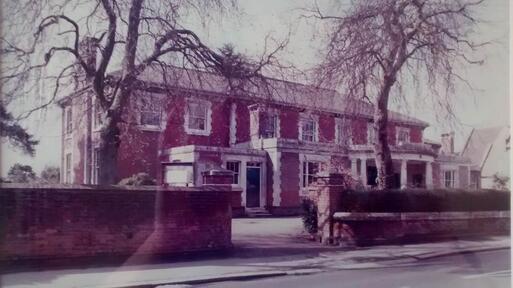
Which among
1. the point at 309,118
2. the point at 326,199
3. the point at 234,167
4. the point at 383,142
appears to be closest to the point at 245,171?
the point at 234,167

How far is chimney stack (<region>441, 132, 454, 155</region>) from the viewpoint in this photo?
3285 millimetres

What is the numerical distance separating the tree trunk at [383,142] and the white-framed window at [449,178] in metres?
0.36

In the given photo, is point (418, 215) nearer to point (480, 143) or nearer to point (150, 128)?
point (480, 143)

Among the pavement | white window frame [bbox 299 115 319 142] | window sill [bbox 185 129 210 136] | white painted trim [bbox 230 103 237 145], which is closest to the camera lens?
the pavement

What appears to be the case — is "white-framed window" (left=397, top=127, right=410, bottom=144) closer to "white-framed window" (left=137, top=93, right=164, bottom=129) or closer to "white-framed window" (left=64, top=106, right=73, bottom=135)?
"white-framed window" (left=137, top=93, right=164, bottom=129)

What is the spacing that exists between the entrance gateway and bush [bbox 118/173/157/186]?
596 millimetres

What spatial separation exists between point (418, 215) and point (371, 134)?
29.8 inches

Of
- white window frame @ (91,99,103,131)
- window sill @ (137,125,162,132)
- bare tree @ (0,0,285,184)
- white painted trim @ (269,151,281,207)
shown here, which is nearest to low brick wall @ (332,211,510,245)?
white painted trim @ (269,151,281,207)

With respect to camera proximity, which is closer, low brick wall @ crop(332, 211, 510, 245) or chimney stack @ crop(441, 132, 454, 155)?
chimney stack @ crop(441, 132, 454, 155)

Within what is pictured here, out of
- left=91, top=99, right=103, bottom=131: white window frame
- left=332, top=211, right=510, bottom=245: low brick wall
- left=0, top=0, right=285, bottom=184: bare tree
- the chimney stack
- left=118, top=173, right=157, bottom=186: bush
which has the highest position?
left=0, top=0, right=285, bottom=184: bare tree

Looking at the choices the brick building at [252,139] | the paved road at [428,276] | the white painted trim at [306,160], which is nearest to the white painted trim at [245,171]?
the brick building at [252,139]

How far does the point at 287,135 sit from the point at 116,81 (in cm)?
105

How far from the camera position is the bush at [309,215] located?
127 inches

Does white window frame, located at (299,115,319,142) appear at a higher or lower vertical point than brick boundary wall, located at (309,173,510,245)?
higher
